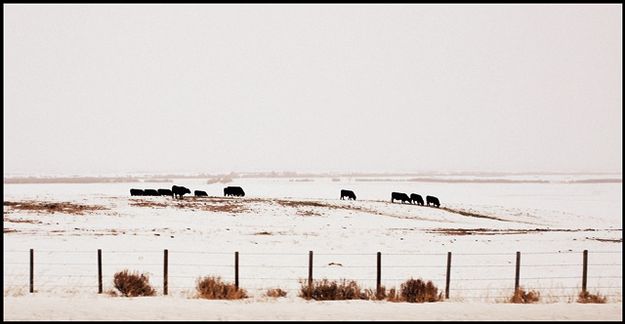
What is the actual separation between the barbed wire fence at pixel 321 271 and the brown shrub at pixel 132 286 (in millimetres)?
445

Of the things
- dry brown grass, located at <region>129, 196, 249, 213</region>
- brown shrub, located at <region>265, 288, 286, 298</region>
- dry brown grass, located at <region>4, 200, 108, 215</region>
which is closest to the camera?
brown shrub, located at <region>265, 288, 286, 298</region>

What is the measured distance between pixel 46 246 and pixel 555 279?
19.1 m

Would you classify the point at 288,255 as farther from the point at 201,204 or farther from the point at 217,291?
the point at 201,204

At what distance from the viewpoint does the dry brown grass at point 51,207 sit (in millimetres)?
37500

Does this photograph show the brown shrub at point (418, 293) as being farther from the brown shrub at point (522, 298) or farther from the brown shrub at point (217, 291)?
the brown shrub at point (217, 291)

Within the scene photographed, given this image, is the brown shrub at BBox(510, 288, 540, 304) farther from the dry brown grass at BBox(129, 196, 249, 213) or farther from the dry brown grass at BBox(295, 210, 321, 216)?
the dry brown grass at BBox(129, 196, 249, 213)

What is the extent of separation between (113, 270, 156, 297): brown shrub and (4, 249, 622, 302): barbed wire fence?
0.44 m

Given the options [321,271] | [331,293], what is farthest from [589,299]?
[321,271]

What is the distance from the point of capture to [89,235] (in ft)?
93.9

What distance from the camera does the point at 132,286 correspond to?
1593 centimetres

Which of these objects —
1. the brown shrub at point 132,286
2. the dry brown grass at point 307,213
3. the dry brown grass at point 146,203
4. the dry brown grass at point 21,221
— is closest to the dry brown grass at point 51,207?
the dry brown grass at point 146,203

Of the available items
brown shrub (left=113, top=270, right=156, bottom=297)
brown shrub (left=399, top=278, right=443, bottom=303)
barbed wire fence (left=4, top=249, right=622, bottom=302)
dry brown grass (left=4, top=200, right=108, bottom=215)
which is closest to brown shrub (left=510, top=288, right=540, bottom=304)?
barbed wire fence (left=4, top=249, right=622, bottom=302)

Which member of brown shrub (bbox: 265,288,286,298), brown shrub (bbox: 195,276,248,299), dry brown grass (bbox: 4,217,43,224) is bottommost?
dry brown grass (bbox: 4,217,43,224)

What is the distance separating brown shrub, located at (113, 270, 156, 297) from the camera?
1578 centimetres
